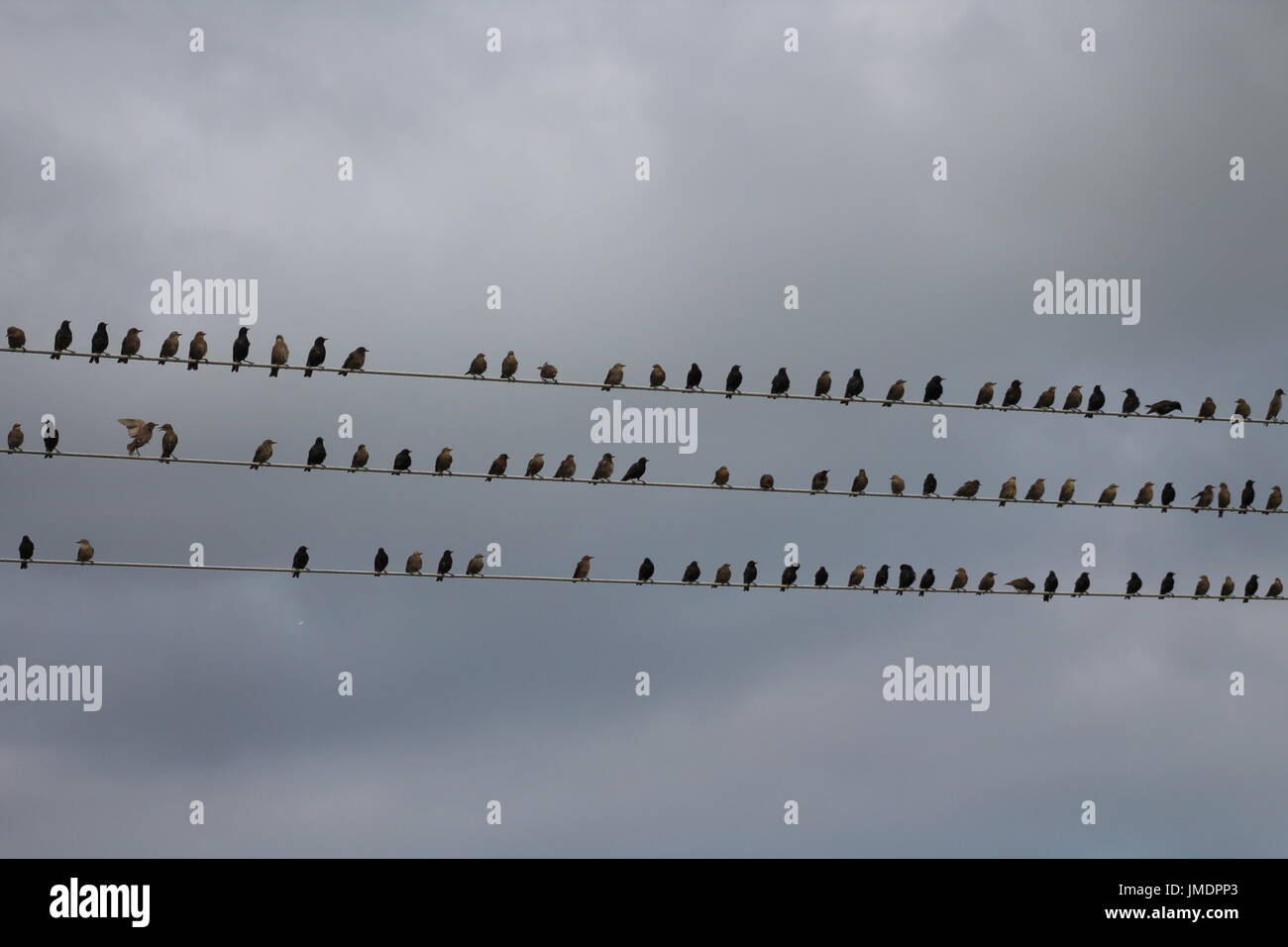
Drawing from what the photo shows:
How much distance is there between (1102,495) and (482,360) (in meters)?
10.7

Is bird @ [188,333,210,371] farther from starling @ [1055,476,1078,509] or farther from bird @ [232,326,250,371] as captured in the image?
starling @ [1055,476,1078,509]

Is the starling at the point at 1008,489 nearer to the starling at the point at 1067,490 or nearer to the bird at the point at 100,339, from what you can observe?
the starling at the point at 1067,490

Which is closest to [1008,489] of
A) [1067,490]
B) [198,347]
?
[1067,490]

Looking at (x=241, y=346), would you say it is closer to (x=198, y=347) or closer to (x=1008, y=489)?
(x=198, y=347)

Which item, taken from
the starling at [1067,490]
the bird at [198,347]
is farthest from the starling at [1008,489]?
the bird at [198,347]

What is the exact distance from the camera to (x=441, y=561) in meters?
43.4

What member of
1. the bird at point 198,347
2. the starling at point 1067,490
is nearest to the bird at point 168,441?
the bird at point 198,347

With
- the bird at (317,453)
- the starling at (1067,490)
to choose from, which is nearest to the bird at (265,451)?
the bird at (317,453)

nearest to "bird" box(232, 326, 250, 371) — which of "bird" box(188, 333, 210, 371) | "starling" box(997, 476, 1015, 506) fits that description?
"bird" box(188, 333, 210, 371)

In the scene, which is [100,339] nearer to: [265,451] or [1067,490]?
[265,451]

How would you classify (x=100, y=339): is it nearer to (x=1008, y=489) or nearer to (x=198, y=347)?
(x=198, y=347)

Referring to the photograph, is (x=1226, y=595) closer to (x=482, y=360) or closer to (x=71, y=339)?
(x=482, y=360)

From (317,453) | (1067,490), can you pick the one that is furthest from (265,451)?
(1067,490)

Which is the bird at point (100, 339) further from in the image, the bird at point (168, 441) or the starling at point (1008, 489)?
the starling at point (1008, 489)
